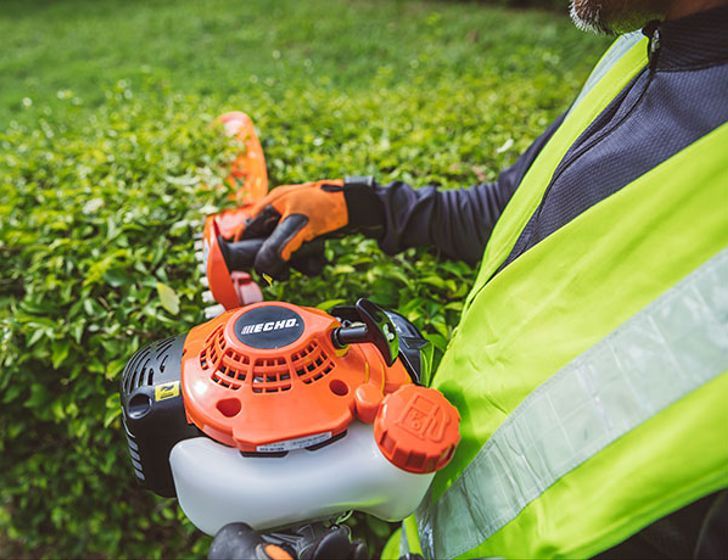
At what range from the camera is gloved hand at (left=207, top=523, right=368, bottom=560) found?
81 centimetres

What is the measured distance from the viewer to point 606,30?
112cm

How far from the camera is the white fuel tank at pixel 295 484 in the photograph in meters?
0.87

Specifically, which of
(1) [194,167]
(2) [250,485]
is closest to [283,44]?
(1) [194,167]

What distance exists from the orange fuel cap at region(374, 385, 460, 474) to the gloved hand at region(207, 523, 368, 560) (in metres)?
0.13

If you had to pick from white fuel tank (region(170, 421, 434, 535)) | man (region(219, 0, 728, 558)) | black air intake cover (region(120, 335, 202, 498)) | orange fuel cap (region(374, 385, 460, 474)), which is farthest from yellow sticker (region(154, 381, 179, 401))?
man (region(219, 0, 728, 558))

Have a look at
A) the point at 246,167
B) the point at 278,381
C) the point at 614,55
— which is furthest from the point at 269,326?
the point at 246,167

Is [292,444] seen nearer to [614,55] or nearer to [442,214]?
[442,214]

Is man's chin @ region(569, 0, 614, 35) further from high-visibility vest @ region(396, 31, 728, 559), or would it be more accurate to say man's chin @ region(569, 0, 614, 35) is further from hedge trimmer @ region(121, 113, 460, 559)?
hedge trimmer @ region(121, 113, 460, 559)

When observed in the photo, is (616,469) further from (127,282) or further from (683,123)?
(127,282)

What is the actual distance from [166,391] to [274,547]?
0.33m

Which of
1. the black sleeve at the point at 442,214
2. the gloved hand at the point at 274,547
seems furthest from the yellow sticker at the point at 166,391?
the black sleeve at the point at 442,214

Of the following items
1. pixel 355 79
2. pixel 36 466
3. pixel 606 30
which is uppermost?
pixel 606 30

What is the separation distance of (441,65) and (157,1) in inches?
206

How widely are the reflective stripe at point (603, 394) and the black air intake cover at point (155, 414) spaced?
1.58 ft
